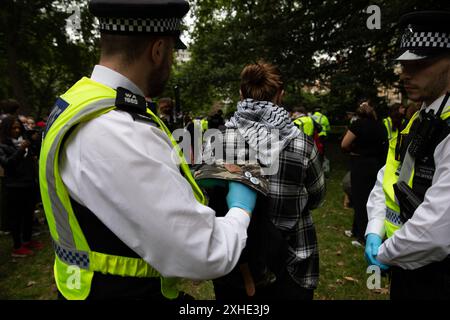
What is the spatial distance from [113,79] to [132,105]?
168 mm

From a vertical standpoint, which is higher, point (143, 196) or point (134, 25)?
point (134, 25)

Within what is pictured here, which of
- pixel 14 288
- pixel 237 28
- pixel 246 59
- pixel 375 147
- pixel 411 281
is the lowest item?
pixel 14 288

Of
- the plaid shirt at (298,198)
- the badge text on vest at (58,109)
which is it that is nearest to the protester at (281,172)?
the plaid shirt at (298,198)

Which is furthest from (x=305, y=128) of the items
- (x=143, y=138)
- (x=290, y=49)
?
(x=143, y=138)

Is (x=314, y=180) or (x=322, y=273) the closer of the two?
(x=314, y=180)

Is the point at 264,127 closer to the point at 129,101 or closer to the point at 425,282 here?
the point at 129,101

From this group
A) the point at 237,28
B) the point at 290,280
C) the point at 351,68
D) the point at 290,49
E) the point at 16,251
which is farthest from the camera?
the point at 237,28

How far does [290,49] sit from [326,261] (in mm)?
8437

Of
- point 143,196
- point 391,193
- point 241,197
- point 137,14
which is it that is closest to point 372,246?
point 391,193

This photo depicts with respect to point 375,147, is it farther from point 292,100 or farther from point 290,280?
point 292,100

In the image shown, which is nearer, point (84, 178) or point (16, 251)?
point (84, 178)

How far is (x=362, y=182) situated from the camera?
4762mm

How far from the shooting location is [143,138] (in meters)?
1.08

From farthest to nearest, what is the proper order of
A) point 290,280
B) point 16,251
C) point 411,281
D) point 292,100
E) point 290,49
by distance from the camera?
point 292,100, point 290,49, point 16,251, point 290,280, point 411,281
